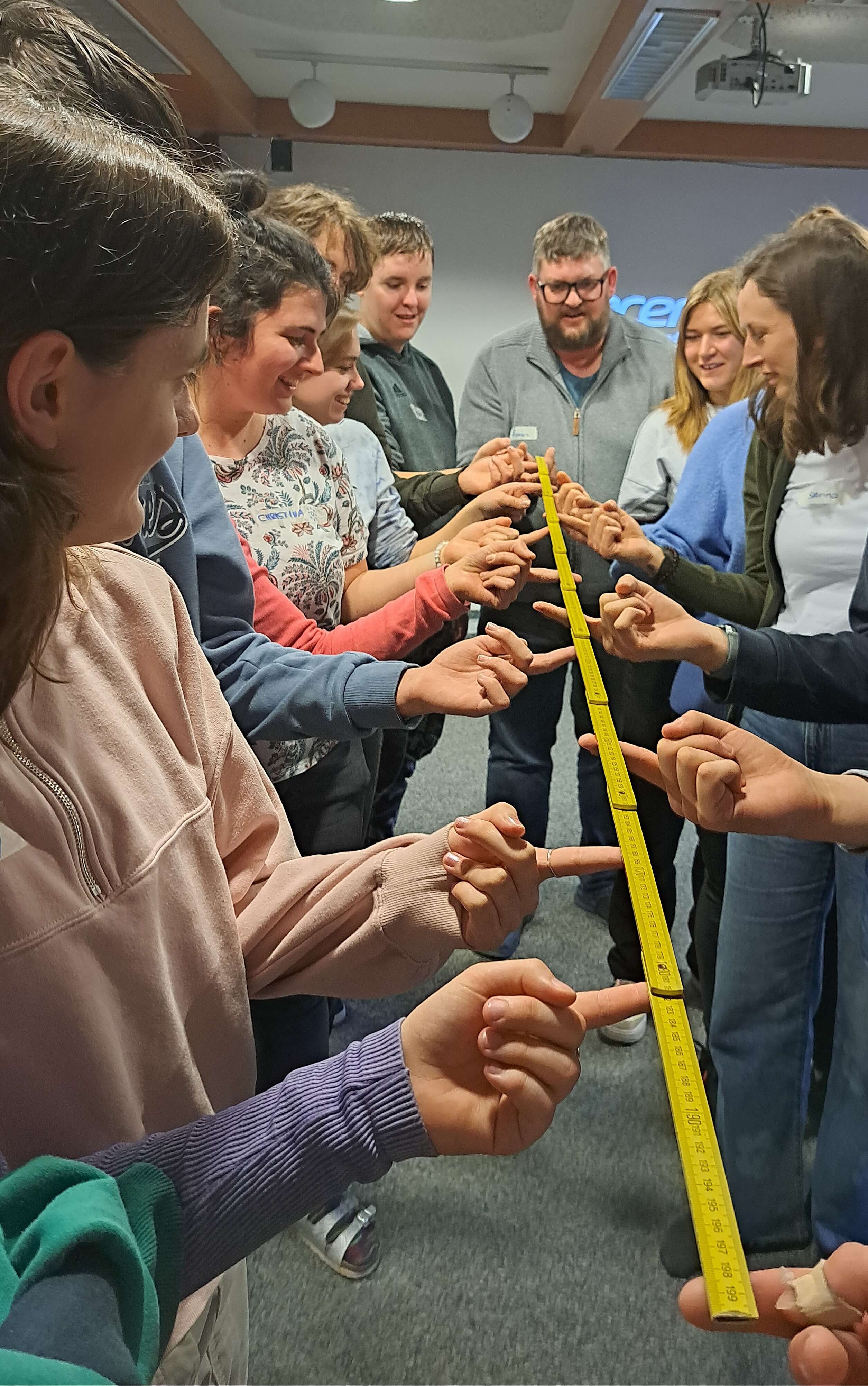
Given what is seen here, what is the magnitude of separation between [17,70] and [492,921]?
99cm

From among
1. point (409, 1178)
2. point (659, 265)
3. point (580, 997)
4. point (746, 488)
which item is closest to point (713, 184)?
point (659, 265)

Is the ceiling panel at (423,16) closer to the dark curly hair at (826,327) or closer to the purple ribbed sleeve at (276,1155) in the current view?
the dark curly hair at (826,327)

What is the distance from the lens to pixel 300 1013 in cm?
183

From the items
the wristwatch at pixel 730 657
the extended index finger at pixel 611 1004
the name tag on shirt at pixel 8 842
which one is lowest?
the extended index finger at pixel 611 1004

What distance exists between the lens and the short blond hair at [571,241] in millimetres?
3279

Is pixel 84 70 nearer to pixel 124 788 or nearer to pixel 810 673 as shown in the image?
pixel 124 788

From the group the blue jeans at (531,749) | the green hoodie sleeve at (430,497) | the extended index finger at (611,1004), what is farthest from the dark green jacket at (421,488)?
the extended index finger at (611,1004)

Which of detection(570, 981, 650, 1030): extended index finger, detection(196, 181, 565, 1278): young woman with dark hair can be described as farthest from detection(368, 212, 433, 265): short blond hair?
detection(570, 981, 650, 1030): extended index finger

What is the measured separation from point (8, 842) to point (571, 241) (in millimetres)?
3065

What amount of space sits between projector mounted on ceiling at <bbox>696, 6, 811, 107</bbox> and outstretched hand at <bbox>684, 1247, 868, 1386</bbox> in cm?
628

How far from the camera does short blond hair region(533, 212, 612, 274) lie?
328cm

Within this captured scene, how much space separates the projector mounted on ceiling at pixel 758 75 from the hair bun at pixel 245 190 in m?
4.85

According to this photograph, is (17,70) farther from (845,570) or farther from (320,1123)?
(845,570)

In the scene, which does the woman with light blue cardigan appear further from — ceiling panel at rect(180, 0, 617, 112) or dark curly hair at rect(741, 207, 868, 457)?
ceiling panel at rect(180, 0, 617, 112)
